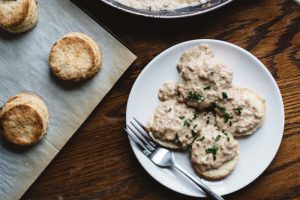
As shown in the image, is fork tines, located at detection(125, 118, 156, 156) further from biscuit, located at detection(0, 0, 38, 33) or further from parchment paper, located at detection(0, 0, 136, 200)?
biscuit, located at detection(0, 0, 38, 33)

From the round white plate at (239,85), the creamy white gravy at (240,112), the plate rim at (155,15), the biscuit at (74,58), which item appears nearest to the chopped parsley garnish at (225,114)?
the creamy white gravy at (240,112)

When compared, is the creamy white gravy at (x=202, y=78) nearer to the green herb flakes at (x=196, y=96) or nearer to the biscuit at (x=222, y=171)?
the green herb flakes at (x=196, y=96)

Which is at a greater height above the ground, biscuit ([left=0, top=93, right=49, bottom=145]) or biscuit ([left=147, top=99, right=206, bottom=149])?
biscuit ([left=0, top=93, right=49, bottom=145])

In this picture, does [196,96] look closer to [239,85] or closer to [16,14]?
[239,85]

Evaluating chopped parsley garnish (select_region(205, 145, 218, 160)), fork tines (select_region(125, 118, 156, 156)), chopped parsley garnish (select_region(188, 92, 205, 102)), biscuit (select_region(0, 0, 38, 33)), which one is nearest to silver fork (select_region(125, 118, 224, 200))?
fork tines (select_region(125, 118, 156, 156))

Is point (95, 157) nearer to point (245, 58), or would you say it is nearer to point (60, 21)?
point (60, 21)

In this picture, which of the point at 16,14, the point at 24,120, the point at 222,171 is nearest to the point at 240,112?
the point at 222,171
